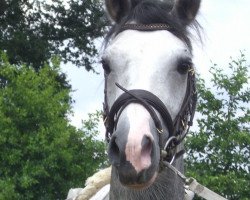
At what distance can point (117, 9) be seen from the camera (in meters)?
5.34

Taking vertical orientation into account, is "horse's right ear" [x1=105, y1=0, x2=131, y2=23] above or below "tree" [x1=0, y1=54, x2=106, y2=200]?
above

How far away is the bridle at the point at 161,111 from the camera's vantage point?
14.5 feet

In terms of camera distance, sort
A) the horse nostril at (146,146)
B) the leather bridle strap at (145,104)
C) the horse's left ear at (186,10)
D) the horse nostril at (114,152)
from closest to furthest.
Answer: the horse nostril at (146,146), the horse nostril at (114,152), the leather bridle strap at (145,104), the horse's left ear at (186,10)

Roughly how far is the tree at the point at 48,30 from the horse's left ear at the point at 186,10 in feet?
53.5

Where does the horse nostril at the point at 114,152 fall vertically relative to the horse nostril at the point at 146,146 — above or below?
below

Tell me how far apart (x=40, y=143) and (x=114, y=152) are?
9.24 m

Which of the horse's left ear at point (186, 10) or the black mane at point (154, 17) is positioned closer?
the black mane at point (154, 17)

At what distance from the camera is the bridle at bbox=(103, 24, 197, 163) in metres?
4.42

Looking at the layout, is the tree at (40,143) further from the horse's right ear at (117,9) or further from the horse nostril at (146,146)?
the horse nostril at (146,146)

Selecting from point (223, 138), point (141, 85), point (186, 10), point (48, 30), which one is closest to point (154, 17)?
point (186, 10)

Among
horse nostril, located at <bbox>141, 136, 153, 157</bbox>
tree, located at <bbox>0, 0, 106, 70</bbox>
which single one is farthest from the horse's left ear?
tree, located at <bbox>0, 0, 106, 70</bbox>

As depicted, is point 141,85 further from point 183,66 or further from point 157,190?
point 157,190

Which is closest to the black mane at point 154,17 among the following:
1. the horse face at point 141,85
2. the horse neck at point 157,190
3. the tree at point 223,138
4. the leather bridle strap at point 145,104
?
the horse face at point 141,85

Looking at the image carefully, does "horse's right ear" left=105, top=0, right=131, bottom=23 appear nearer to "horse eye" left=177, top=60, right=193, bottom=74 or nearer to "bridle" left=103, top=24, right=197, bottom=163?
"bridle" left=103, top=24, right=197, bottom=163
